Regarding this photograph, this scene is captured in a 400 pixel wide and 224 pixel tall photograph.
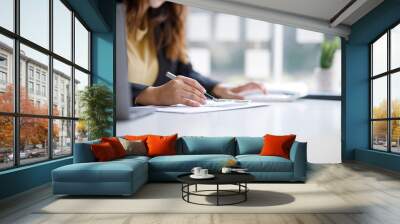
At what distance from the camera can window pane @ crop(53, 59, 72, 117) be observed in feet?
22.5

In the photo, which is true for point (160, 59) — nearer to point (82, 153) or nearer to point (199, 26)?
point (199, 26)

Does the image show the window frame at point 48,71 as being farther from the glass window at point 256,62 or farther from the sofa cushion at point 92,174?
the glass window at point 256,62

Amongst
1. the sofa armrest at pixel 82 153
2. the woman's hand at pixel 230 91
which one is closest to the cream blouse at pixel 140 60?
the woman's hand at pixel 230 91

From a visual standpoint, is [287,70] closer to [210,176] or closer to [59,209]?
[210,176]

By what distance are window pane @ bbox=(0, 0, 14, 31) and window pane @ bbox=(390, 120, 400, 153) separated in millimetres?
7207

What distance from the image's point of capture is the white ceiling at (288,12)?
8.65 m

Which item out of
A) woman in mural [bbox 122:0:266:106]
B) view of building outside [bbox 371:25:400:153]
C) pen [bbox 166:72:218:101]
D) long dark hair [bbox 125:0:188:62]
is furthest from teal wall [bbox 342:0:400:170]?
long dark hair [bbox 125:0:188:62]

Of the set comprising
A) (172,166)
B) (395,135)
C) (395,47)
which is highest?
(395,47)

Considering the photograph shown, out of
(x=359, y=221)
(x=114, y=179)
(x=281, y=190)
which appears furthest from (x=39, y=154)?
(x=359, y=221)

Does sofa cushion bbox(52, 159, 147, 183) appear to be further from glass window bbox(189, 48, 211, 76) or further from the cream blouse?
glass window bbox(189, 48, 211, 76)

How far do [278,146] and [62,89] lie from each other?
12.7 feet

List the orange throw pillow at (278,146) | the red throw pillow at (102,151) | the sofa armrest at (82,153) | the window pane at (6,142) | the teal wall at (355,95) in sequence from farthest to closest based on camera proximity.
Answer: the teal wall at (355,95)
the orange throw pillow at (278,146)
the red throw pillow at (102,151)
the sofa armrest at (82,153)
the window pane at (6,142)

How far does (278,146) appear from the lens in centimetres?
669

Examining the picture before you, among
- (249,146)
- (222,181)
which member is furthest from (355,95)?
(222,181)
